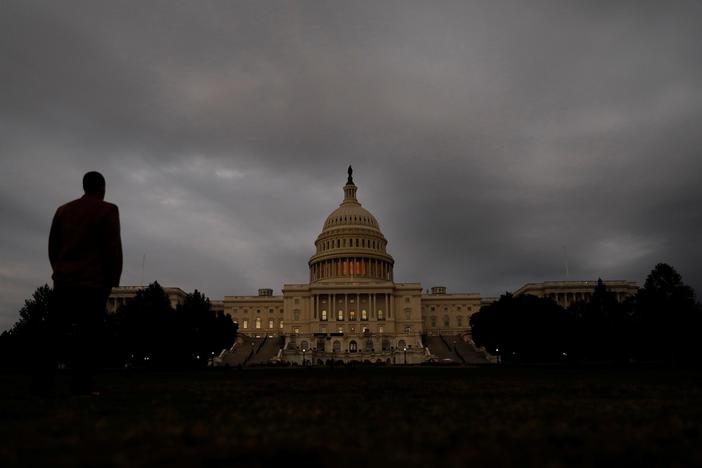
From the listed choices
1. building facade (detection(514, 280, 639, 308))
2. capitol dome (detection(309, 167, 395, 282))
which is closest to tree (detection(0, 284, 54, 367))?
capitol dome (detection(309, 167, 395, 282))

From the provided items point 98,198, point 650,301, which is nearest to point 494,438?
point 98,198

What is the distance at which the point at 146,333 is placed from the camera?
6094 centimetres

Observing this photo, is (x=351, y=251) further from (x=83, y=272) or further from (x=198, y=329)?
(x=83, y=272)

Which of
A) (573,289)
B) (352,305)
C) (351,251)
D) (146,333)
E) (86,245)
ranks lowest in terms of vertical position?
(86,245)

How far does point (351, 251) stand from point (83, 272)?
161 m

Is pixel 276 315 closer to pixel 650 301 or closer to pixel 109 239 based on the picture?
pixel 650 301

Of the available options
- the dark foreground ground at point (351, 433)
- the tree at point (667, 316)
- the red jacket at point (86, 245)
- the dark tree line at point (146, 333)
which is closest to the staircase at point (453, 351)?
the tree at point (667, 316)

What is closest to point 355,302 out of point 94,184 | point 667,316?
point 667,316

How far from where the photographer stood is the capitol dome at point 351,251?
17250 cm

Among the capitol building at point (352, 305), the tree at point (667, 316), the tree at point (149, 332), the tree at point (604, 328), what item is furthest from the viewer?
the capitol building at point (352, 305)

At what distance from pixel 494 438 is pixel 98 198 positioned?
10038 millimetres

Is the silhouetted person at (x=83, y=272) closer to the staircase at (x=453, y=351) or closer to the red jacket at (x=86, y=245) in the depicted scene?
the red jacket at (x=86, y=245)

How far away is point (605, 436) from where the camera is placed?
6.26 metres

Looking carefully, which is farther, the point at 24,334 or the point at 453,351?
the point at 453,351
